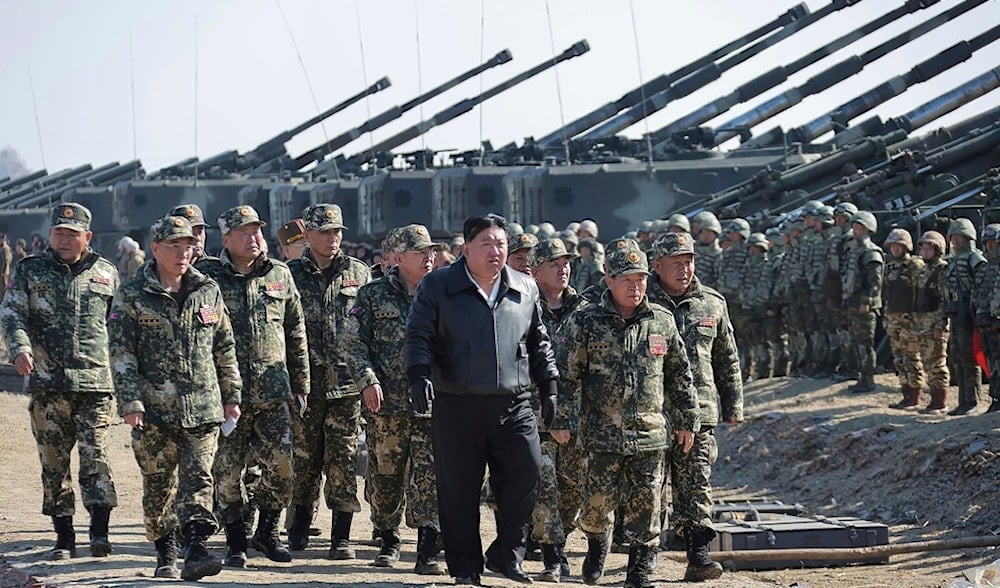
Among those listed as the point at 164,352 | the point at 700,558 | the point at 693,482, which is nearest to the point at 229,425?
the point at 164,352

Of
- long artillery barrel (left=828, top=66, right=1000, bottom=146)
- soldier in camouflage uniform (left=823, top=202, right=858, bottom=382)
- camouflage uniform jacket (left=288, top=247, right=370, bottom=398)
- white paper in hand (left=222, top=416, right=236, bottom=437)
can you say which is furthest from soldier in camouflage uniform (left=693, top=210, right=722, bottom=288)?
white paper in hand (left=222, top=416, right=236, bottom=437)

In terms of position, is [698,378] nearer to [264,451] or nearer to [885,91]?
[264,451]

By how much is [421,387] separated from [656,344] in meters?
1.63

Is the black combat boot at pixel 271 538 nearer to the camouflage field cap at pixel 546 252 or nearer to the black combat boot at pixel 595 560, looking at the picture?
the black combat boot at pixel 595 560

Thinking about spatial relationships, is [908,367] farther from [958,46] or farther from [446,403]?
[958,46]

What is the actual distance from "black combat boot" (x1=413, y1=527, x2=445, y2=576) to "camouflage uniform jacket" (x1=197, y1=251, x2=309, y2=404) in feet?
3.75

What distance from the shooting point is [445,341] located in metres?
8.81

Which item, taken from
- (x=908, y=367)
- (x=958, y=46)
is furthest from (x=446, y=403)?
(x=958, y=46)

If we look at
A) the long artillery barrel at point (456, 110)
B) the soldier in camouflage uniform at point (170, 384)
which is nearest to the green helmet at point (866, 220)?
the soldier in camouflage uniform at point (170, 384)

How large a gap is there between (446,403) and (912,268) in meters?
9.87

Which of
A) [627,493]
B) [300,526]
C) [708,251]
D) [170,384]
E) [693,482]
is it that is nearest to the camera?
[170,384]

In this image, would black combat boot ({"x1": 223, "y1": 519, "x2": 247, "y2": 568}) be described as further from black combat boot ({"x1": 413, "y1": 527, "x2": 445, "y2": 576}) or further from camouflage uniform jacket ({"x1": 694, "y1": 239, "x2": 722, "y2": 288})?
camouflage uniform jacket ({"x1": 694, "y1": 239, "x2": 722, "y2": 288})

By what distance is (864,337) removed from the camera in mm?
19234

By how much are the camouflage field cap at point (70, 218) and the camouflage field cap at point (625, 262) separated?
3.03 m
